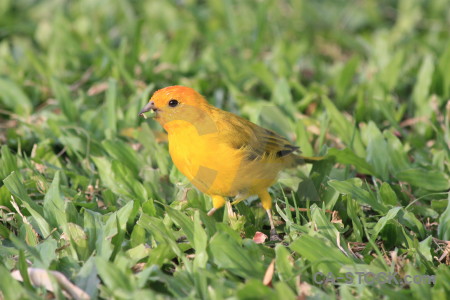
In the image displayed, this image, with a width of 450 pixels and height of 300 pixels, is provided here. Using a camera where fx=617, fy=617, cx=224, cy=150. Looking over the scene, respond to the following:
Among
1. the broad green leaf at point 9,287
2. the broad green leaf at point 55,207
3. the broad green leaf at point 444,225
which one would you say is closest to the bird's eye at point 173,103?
the broad green leaf at point 55,207

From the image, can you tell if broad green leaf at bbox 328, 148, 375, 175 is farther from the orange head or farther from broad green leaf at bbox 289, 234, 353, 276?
broad green leaf at bbox 289, 234, 353, 276

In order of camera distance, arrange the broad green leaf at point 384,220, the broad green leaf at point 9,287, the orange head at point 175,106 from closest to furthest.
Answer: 1. the broad green leaf at point 9,287
2. the broad green leaf at point 384,220
3. the orange head at point 175,106

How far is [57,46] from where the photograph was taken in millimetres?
5656

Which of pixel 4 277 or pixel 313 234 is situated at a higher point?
pixel 4 277

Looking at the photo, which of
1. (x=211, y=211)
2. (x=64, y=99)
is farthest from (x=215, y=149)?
(x=64, y=99)

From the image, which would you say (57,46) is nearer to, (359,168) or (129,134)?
(129,134)

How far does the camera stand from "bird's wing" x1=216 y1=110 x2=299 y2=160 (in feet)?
11.1

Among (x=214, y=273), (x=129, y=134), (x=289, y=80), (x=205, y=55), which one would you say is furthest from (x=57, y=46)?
(x=214, y=273)

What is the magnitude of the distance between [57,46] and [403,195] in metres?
3.47

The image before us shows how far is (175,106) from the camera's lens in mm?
3422

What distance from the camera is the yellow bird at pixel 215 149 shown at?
3.28 meters

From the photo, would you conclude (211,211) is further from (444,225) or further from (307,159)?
(444,225)

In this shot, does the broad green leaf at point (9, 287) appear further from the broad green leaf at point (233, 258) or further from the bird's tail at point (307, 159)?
the bird's tail at point (307, 159)

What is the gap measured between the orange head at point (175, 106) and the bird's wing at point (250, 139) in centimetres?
16
